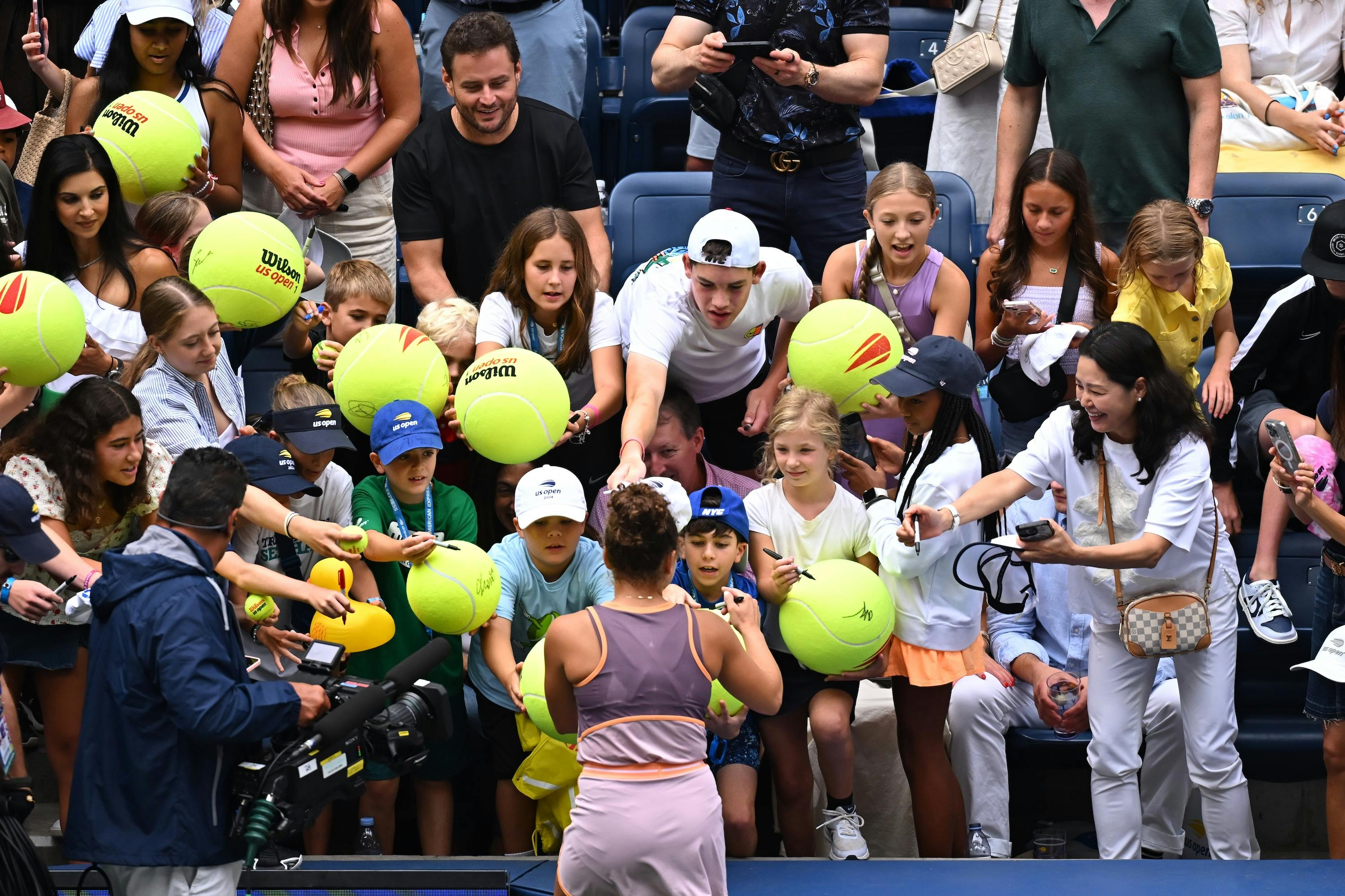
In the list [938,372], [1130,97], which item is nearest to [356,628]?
[938,372]

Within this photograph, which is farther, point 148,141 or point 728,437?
point 728,437

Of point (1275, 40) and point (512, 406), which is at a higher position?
point (1275, 40)

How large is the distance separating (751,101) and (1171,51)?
1526 millimetres

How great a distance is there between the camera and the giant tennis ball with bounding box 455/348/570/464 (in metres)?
4.16

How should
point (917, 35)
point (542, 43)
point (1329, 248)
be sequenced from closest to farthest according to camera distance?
point (1329, 248) < point (542, 43) < point (917, 35)

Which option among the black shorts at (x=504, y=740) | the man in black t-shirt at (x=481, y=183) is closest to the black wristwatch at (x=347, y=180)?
the man in black t-shirt at (x=481, y=183)

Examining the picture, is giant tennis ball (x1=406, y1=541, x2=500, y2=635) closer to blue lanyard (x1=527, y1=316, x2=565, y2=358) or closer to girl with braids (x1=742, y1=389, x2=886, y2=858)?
girl with braids (x1=742, y1=389, x2=886, y2=858)

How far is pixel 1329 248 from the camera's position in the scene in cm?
449

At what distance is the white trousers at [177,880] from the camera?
127 inches

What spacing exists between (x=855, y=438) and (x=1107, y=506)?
1.04 m

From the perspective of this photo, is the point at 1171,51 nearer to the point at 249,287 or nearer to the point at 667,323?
the point at 667,323

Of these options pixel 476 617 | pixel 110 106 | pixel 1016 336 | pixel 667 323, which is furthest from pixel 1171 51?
pixel 110 106

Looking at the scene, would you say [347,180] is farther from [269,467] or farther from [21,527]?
[21,527]

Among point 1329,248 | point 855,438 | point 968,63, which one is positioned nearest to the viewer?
point 1329,248
